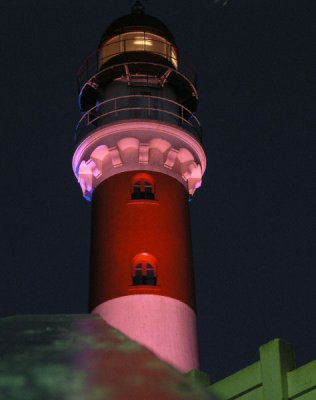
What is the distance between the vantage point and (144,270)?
21.5 meters

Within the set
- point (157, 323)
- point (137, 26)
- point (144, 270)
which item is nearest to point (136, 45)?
point (137, 26)

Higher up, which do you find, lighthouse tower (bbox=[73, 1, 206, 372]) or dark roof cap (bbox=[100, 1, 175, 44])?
dark roof cap (bbox=[100, 1, 175, 44])

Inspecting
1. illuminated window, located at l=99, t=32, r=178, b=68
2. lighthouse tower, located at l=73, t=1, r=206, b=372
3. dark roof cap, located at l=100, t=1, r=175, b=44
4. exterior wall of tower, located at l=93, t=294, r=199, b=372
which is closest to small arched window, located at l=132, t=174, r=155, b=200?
lighthouse tower, located at l=73, t=1, r=206, b=372

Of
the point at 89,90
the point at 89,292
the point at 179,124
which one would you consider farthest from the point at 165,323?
the point at 89,90

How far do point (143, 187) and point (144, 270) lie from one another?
2.94 meters

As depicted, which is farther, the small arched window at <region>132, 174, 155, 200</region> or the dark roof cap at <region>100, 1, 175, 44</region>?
the dark roof cap at <region>100, 1, 175, 44</region>

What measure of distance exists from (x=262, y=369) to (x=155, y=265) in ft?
39.0

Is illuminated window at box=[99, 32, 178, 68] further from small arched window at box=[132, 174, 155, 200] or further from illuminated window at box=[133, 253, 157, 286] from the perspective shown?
illuminated window at box=[133, 253, 157, 286]

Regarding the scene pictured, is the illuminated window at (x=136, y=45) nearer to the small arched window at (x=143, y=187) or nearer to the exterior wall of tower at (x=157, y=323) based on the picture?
the small arched window at (x=143, y=187)

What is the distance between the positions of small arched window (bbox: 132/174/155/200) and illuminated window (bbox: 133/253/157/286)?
208cm

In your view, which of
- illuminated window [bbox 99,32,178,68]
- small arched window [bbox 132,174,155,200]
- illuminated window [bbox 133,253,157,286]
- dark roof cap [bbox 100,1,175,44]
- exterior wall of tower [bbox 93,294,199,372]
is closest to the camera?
exterior wall of tower [bbox 93,294,199,372]

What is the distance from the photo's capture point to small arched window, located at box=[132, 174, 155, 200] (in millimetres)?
22953

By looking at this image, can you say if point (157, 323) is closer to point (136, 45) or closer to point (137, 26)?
point (136, 45)

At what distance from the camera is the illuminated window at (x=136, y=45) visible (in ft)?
85.1
